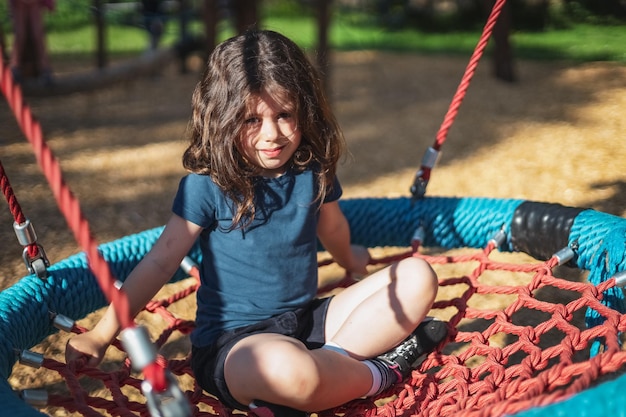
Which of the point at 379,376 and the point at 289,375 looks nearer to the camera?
the point at 289,375

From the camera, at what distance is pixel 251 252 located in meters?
1.27

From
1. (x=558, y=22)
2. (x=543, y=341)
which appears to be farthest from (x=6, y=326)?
(x=558, y=22)

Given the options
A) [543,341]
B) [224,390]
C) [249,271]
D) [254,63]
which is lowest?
[543,341]

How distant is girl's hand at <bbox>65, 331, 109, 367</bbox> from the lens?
1.15 m

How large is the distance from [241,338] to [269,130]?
1.14 feet

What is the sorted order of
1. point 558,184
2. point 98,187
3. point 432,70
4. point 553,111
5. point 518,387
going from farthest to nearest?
point 432,70 → point 553,111 → point 98,187 → point 558,184 → point 518,387

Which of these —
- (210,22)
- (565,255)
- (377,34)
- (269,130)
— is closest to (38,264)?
(269,130)

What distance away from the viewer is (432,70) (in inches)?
187

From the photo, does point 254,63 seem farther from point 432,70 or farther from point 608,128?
point 432,70

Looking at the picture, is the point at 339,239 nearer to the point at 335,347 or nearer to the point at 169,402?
the point at 335,347

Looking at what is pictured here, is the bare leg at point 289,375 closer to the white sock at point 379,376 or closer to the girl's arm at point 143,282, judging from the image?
the white sock at point 379,376

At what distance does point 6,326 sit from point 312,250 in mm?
534

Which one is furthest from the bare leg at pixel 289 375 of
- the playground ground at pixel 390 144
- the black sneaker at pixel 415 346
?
the playground ground at pixel 390 144

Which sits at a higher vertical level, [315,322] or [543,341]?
[315,322]
